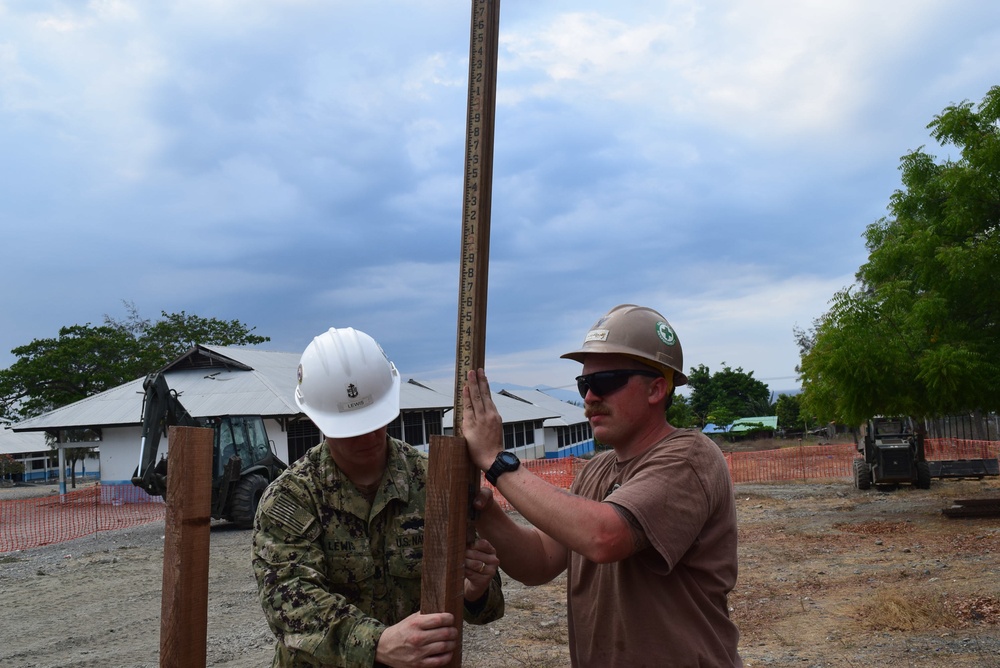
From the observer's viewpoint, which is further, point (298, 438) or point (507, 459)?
point (298, 438)

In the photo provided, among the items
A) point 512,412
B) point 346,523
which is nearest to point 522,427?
point 512,412

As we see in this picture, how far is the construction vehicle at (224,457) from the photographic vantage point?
15.7 meters

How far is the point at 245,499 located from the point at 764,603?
1111 cm

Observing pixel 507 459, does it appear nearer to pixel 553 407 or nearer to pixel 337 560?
pixel 337 560

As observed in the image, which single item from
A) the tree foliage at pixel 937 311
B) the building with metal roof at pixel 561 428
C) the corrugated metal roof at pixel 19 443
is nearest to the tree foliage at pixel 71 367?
the corrugated metal roof at pixel 19 443

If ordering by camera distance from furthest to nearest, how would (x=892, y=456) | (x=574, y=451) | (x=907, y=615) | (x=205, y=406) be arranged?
(x=574, y=451), (x=205, y=406), (x=892, y=456), (x=907, y=615)

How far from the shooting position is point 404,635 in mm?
2080

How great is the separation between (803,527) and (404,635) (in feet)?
48.9

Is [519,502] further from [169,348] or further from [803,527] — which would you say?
[169,348]

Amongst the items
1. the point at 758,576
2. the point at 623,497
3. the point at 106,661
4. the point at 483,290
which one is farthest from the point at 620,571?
the point at 758,576

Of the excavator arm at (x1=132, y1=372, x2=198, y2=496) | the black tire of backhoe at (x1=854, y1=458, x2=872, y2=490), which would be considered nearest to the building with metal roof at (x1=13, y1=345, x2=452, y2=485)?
the excavator arm at (x1=132, y1=372, x2=198, y2=496)

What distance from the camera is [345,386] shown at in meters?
2.62

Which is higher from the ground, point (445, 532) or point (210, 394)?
point (210, 394)

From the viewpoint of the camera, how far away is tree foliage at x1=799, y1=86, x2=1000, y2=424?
1297cm
